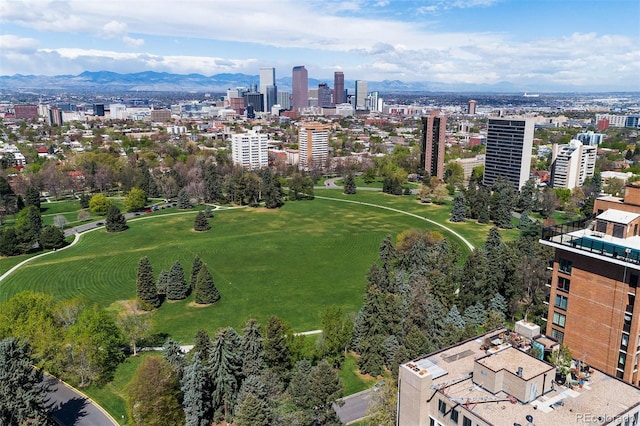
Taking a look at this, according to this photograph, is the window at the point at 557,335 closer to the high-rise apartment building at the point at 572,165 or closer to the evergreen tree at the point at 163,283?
the evergreen tree at the point at 163,283

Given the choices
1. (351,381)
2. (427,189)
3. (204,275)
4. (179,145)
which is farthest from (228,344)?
(179,145)

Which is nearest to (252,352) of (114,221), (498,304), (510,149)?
(498,304)

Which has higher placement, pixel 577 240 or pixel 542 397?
pixel 577 240

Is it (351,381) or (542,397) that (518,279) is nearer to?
(351,381)

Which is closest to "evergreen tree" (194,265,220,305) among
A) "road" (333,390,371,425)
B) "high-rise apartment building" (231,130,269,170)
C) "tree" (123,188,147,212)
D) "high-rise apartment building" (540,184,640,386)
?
"road" (333,390,371,425)

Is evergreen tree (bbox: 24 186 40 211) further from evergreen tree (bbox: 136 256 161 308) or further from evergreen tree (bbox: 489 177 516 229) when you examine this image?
evergreen tree (bbox: 489 177 516 229)

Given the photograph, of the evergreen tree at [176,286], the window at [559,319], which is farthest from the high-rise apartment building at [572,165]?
the window at [559,319]
